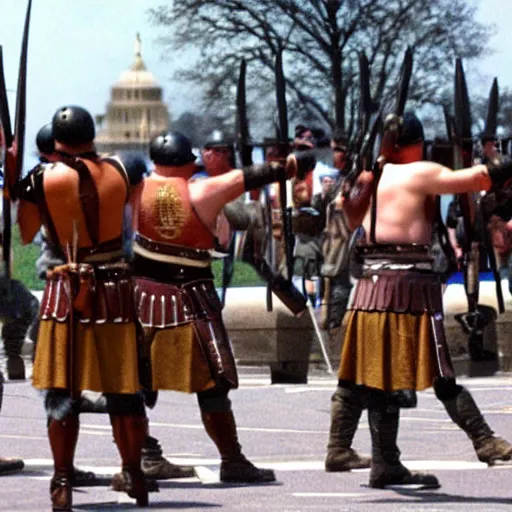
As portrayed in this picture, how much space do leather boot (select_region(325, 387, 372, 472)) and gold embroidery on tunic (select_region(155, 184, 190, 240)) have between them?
1.02m

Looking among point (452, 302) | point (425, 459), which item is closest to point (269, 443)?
point (425, 459)

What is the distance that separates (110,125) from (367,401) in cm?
546

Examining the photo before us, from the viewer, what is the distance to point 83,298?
419 inches

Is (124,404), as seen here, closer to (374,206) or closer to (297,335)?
(374,206)

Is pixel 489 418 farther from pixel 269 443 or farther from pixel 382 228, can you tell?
pixel 382 228

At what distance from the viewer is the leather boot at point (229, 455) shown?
12.0 metres

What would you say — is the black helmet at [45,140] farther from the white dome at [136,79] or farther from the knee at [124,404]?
the white dome at [136,79]

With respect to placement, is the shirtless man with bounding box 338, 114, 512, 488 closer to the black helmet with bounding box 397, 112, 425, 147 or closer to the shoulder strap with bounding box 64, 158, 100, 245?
the black helmet with bounding box 397, 112, 425, 147

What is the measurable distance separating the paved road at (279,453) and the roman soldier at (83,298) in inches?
15.4

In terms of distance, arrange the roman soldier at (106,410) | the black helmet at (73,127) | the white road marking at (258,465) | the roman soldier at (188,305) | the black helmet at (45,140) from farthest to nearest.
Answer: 1. the black helmet at (45,140)
2. the white road marking at (258,465)
3. the roman soldier at (188,305)
4. the roman soldier at (106,410)
5. the black helmet at (73,127)

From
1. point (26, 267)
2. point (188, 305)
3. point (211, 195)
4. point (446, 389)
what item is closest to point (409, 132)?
point (211, 195)

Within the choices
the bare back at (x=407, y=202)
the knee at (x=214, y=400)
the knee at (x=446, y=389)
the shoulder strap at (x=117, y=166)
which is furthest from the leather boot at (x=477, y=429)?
the shoulder strap at (x=117, y=166)

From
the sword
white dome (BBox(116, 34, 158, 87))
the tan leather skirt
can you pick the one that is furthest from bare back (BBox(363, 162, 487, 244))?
white dome (BBox(116, 34, 158, 87))

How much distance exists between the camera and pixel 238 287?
2075cm
